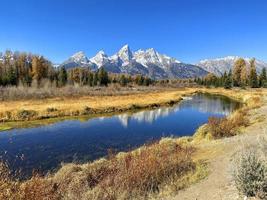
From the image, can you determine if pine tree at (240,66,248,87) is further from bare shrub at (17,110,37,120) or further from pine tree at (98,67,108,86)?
bare shrub at (17,110,37,120)

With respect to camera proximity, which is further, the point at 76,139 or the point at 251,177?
the point at 76,139

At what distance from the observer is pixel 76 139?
23734 mm

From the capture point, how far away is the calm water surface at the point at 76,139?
17891 mm

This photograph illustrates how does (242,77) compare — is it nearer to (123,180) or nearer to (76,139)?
(76,139)

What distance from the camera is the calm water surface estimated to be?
58.7 ft

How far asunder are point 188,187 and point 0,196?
5.53 m

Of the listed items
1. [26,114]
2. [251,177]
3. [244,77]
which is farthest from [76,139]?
[244,77]

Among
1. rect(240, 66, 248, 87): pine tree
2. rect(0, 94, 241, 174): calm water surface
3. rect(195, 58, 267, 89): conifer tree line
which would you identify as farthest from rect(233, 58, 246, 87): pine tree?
rect(0, 94, 241, 174): calm water surface

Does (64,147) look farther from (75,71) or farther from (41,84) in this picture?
(75,71)

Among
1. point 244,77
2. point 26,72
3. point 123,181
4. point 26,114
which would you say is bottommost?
point 26,114

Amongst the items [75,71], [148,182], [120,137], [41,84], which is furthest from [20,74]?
[148,182]

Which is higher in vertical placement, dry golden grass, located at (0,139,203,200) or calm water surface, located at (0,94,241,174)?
dry golden grass, located at (0,139,203,200)

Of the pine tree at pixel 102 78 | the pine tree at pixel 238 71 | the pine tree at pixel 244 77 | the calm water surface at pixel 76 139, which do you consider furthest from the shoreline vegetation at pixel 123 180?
the pine tree at pixel 102 78

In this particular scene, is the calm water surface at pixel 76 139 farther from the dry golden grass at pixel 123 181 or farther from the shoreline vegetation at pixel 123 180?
the dry golden grass at pixel 123 181
